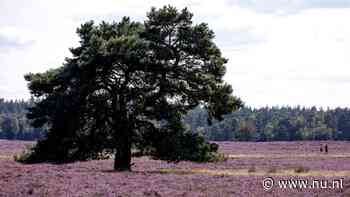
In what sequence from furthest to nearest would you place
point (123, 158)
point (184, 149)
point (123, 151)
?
point (123, 158) → point (123, 151) → point (184, 149)

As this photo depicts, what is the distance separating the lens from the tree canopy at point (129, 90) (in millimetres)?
41906

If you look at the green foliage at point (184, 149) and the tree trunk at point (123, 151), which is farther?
the tree trunk at point (123, 151)

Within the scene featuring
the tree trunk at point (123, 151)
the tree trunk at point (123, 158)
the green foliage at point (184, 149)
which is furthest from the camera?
the tree trunk at point (123, 158)

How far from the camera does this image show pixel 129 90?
4238 cm

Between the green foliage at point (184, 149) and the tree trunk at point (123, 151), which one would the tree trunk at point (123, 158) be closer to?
the tree trunk at point (123, 151)

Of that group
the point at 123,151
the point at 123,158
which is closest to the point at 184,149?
the point at 123,151

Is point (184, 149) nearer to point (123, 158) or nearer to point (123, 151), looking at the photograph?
point (123, 151)

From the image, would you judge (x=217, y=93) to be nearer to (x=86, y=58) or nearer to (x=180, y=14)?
(x=180, y=14)

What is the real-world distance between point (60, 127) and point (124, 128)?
381 cm

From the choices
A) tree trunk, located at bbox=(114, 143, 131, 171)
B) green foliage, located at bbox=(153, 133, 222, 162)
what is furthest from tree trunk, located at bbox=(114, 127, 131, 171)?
green foliage, located at bbox=(153, 133, 222, 162)

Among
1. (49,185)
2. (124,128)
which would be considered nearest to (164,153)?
(124,128)

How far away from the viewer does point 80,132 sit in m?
42.8

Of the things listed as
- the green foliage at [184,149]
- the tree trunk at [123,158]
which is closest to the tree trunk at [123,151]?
the tree trunk at [123,158]

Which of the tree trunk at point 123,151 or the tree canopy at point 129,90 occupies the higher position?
the tree canopy at point 129,90
